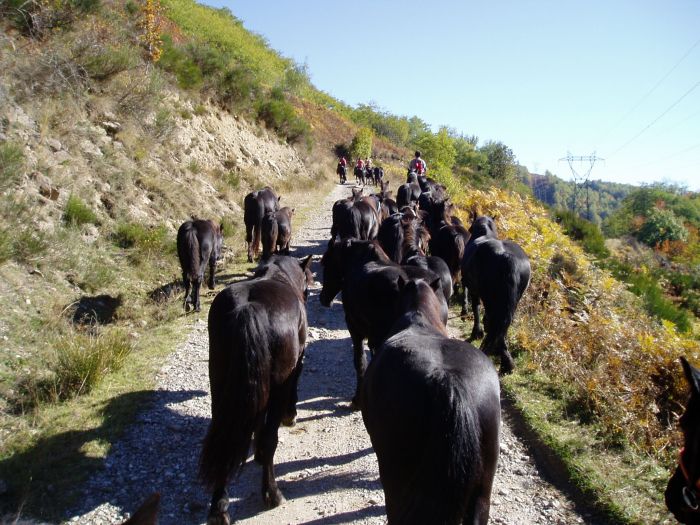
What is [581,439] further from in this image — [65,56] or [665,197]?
[665,197]

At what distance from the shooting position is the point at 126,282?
8344 millimetres

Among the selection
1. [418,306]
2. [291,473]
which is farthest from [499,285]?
[291,473]

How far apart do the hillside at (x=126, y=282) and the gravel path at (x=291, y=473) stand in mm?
288

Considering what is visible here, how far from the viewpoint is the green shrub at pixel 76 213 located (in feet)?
27.6

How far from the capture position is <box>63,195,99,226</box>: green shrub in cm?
840

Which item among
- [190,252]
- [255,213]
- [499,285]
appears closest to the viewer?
[499,285]

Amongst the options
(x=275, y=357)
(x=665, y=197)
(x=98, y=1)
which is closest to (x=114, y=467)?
(x=275, y=357)

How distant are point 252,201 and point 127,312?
16.1 ft

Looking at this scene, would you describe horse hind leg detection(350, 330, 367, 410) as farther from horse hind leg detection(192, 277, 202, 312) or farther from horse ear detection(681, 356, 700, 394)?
horse ear detection(681, 356, 700, 394)

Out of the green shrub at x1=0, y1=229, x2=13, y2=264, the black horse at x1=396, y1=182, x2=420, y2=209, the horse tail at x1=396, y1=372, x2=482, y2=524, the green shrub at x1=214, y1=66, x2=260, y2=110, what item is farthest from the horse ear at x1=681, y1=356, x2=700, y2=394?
the green shrub at x1=214, y1=66, x2=260, y2=110

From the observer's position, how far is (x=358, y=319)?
18.2 feet

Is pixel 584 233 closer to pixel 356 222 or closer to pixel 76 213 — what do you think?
pixel 356 222

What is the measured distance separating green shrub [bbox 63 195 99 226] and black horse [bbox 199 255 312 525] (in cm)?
603

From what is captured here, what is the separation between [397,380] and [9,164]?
304 inches
